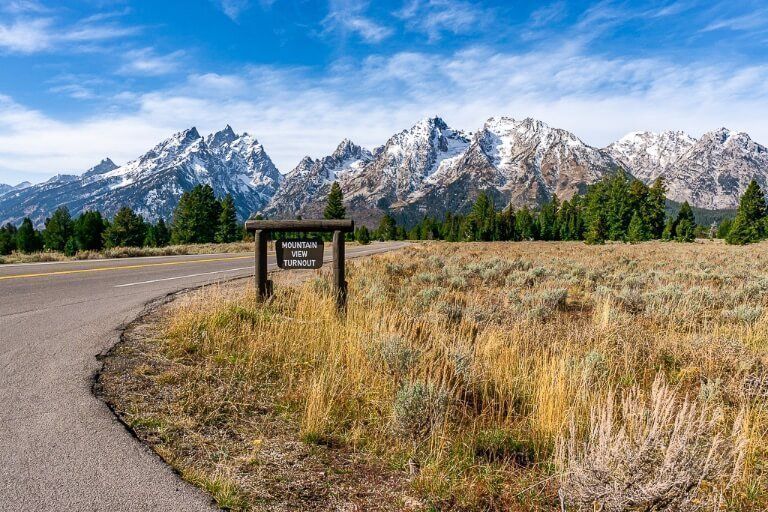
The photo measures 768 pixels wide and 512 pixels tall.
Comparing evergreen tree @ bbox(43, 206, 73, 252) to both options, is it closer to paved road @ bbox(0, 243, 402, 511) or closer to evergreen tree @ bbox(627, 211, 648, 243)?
paved road @ bbox(0, 243, 402, 511)

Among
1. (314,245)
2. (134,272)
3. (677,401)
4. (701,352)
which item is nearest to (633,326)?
(701,352)

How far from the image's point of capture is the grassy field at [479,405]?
2748mm

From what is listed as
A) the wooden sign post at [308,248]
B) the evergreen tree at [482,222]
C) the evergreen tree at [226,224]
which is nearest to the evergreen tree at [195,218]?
the evergreen tree at [226,224]

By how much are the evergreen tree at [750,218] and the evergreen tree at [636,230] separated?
30.5ft

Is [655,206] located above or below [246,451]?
above

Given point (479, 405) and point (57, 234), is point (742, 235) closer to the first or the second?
point (479, 405)

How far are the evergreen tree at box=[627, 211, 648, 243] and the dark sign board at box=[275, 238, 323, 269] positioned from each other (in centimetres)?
6135

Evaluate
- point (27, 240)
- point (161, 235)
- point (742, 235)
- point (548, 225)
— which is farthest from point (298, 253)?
point (548, 225)

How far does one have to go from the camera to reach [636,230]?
58312 mm

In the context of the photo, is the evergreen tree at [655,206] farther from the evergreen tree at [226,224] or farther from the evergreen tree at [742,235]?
the evergreen tree at [226,224]

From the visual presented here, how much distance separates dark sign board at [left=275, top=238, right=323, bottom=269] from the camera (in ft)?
26.7

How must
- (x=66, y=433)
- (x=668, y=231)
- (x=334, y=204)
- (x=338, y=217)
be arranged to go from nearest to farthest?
(x=66, y=433) < (x=668, y=231) < (x=338, y=217) < (x=334, y=204)

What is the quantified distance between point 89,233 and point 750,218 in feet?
316

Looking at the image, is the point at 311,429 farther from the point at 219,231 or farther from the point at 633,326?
the point at 219,231
